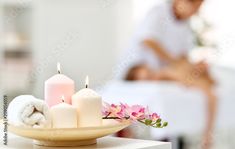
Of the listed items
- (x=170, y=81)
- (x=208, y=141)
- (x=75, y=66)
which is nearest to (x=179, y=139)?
(x=208, y=141)

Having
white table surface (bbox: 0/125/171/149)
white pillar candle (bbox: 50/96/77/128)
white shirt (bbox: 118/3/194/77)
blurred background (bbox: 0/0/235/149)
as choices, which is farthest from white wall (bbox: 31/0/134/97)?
white pillar candle (bbox: 50/96/77/128)

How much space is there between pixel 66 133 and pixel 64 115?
3 cm

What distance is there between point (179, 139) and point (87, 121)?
2865mm

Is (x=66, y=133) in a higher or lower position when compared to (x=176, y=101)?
lower

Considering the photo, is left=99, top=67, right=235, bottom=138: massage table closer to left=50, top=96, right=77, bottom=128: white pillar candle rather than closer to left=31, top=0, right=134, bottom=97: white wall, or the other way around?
left=31, top=0, right=134, bottom=97: white wall

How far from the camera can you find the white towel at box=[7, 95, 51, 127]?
1067 millimetres

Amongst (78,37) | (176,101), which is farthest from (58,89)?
(78,37)

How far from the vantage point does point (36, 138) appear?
110 centimetres

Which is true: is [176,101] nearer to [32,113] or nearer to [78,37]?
[78,37]

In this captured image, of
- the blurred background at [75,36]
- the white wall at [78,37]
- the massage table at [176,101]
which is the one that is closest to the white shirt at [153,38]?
the massage table at [176,101]

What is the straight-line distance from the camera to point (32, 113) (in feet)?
3.54

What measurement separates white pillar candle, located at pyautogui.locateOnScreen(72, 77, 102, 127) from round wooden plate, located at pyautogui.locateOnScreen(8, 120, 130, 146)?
0.08 ft

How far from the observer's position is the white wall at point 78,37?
5168 millimetres

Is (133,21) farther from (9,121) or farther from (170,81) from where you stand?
(9,121)
